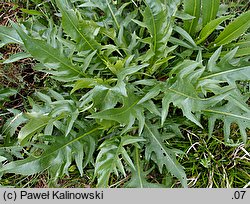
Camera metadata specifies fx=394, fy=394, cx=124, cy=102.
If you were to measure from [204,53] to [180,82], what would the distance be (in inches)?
14.0

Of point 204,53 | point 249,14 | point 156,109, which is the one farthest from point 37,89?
point 249,14

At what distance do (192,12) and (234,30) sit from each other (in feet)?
0.67

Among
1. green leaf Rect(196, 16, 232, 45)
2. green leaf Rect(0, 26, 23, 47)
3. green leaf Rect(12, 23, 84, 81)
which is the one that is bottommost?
green leaf Rect(12, 23, 84, 81)

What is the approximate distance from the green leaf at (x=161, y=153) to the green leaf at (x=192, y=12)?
1.60ft

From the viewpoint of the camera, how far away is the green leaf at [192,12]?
174 centimetres

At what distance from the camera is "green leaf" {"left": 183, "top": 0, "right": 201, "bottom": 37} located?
174cm

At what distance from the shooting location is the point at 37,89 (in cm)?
209

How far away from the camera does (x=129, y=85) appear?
5.65ft

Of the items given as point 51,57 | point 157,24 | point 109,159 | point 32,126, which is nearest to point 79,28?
point 51,57
